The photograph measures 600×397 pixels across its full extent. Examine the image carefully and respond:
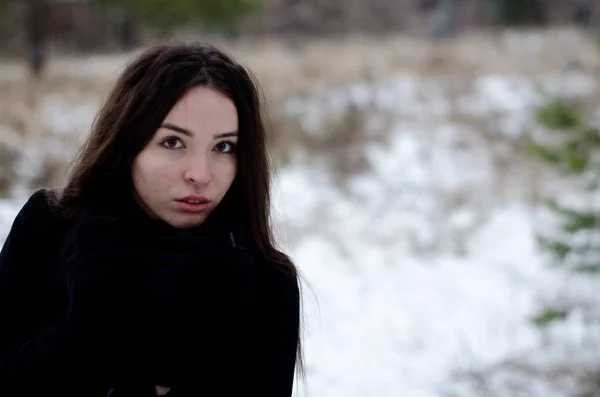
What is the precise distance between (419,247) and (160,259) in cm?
539

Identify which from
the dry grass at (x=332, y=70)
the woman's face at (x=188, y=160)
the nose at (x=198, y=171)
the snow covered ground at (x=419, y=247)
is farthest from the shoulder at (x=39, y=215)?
the dry grass at (x=332, y=70)

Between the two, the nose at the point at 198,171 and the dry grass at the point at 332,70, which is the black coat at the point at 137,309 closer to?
the nose at the point at 198,171

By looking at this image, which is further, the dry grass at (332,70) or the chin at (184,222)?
the dry grass at (332,70)

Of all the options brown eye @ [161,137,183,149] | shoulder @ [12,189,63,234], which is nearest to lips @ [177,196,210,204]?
brown eye @ [161,137,183,149]

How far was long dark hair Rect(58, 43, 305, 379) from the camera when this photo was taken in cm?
130

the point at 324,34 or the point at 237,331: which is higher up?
the point at 324,34

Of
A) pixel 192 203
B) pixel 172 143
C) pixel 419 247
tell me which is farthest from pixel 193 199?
pixel 419 247

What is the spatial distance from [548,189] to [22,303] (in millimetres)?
6888

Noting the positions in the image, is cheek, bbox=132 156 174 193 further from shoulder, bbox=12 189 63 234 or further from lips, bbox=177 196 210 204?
shoulder, bbox=12 189 63 234

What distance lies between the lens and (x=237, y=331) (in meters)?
1.30

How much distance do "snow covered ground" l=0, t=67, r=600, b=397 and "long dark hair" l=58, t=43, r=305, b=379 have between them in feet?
1.08

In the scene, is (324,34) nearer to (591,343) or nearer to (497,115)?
(497,115)

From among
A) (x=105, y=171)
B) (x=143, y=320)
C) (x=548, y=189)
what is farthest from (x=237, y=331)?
(x=548, y=189)

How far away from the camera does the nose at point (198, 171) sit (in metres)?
1.29
